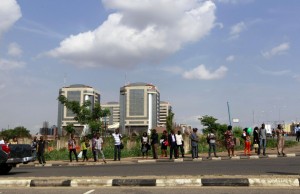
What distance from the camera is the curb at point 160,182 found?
9273 mm

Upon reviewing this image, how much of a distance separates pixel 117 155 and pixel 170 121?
29615 millimetres

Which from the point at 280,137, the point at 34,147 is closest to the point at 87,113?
the point at 34,147

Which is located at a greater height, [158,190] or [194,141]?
[194,141]

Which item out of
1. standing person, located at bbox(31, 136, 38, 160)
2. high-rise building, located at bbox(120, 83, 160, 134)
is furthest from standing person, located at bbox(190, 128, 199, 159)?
high-rise building, located at bbox(120, 83, 160, 134)

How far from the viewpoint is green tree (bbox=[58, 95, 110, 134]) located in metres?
33.8

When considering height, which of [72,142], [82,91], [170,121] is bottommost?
[72,142]

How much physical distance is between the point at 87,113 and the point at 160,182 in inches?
1003

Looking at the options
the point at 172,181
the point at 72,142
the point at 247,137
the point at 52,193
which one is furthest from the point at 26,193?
the point at 247,137

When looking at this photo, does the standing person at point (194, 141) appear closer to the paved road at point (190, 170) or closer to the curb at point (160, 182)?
the paved road at point (190, 170)

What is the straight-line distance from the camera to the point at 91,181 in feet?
33.1

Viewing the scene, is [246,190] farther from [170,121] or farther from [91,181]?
[170,121]

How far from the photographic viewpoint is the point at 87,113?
3453 cm

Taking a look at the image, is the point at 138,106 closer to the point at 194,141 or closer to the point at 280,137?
the point at 194,141

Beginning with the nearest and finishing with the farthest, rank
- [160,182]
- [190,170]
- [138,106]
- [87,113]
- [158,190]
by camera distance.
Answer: [158,190]
[160,182]
[190,170]
[87,113]
[138,106]
